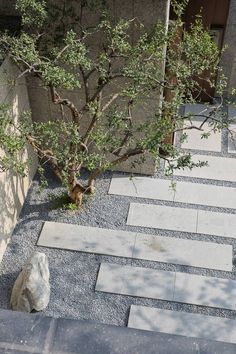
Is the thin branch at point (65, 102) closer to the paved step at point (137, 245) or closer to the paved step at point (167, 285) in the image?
the paved step at point (137, 245)

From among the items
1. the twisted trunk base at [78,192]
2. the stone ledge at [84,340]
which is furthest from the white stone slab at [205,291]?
the stone ledge at [84,340]

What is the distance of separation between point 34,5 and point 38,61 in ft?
2.16

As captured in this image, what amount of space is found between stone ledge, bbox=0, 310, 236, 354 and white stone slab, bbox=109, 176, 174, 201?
5.90m

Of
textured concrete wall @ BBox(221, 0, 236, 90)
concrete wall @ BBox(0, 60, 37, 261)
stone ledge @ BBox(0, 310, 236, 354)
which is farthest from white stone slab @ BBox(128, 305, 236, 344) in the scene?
textured concrete wall @ BBox(221, 0, 236, 90)

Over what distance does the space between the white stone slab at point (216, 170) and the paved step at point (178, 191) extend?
0.22 meters

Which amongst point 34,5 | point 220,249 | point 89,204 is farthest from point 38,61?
point 220,249

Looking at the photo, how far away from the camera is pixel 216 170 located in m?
7.58

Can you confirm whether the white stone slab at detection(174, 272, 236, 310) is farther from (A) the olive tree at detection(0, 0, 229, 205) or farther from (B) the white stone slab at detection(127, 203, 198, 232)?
(A) the olive tree at detection(0, 0, 229, 205)

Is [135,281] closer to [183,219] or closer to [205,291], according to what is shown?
[205,291]

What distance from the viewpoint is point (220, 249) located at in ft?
21.0

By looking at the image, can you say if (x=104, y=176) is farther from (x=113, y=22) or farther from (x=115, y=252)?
(x=113, y=22)

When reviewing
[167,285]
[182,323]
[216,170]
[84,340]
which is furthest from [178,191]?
[84,340]

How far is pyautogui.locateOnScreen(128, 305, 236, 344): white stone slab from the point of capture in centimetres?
544

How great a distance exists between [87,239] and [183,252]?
143cm
